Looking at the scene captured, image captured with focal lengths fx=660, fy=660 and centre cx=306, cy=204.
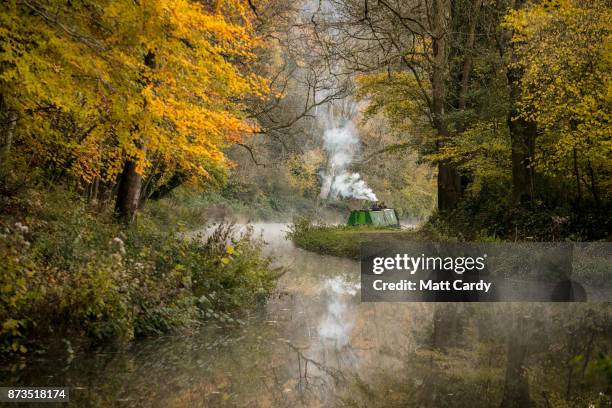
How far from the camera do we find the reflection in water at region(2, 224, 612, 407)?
21.4 feet

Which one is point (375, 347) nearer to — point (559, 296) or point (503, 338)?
point (503, 338)

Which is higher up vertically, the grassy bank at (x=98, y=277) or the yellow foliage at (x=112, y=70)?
the yellow foliage at (x=112, y=70)

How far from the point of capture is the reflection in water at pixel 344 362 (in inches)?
257

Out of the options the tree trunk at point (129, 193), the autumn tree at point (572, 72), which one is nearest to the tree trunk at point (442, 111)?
the autumn tree at point (572, 72)

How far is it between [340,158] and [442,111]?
2995 centimetres

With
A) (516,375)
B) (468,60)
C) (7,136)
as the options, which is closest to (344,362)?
(516,375)

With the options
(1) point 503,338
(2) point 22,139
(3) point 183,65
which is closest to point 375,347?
(1) point 503,338

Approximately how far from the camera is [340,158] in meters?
51.7

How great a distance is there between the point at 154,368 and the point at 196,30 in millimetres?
6523

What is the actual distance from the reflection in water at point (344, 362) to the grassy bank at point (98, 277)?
46 cm

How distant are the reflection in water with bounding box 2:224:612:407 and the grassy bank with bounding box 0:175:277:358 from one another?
46 centimetres

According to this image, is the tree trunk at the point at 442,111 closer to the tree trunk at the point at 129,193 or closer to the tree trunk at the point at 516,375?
the tree trunk at the point at 129,193

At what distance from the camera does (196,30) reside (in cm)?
1173

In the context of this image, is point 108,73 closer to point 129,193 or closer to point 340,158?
point 129,193
